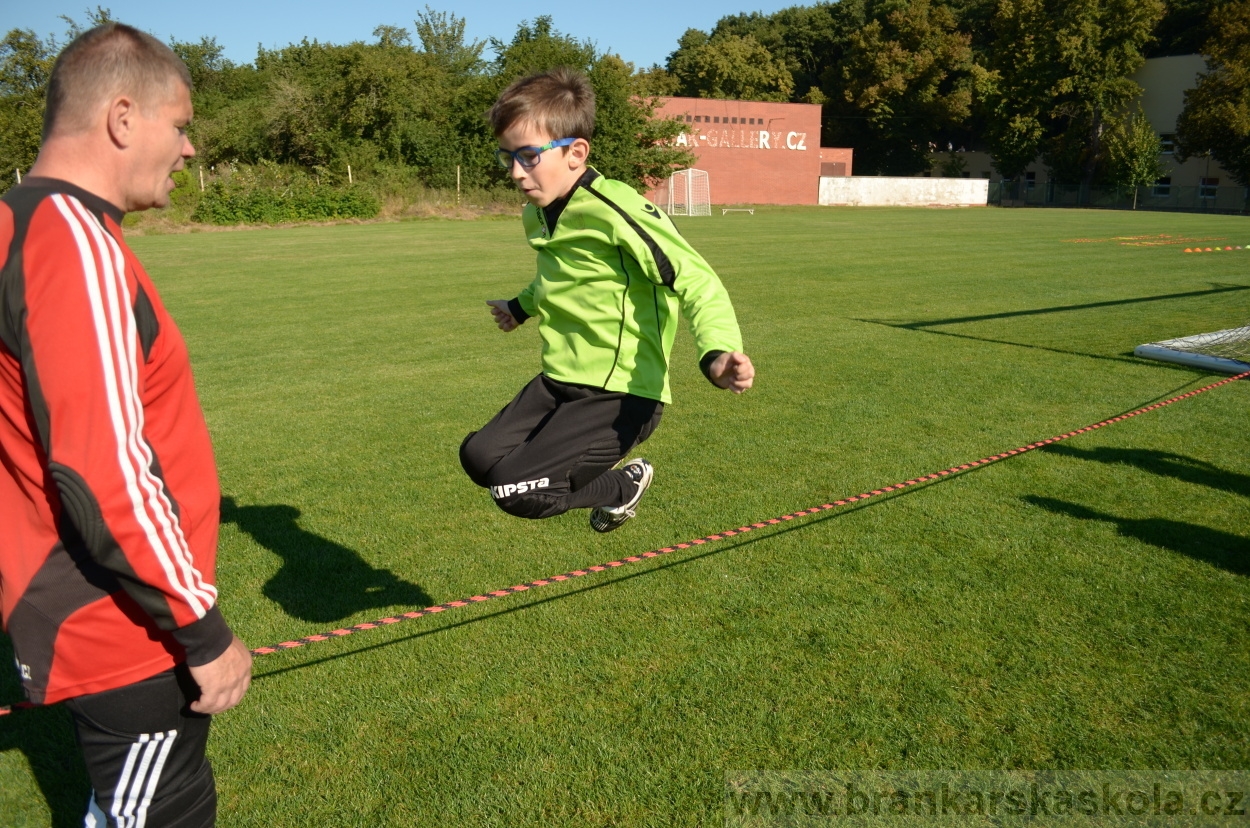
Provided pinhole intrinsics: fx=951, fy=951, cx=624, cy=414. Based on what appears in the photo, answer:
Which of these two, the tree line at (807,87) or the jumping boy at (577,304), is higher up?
the tree line at (807,87)

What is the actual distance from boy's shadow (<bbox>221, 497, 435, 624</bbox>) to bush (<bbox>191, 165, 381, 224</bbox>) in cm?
3527

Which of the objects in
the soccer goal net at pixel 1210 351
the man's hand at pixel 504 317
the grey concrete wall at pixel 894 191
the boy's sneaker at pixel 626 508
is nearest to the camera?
the boy's sneaker at pixel 626 508

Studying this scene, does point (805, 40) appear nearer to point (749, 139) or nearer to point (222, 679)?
point (749, 139)

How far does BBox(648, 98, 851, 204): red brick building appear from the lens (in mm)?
63844

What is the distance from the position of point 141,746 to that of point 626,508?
9.24 ft

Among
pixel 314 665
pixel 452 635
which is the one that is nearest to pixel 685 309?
pixel 452 635

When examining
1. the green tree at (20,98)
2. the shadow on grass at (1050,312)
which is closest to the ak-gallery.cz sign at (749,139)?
the green tree at (20,98)

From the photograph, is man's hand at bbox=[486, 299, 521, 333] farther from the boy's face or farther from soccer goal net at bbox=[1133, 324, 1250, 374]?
soccer goal net at bbox=[1133, 324, 1250, 374]

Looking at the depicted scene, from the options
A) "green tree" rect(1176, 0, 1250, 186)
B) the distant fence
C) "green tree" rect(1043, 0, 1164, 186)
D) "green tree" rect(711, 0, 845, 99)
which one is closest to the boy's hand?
the distant fence

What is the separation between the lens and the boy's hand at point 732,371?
3.38 meters

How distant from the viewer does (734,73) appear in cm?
8088

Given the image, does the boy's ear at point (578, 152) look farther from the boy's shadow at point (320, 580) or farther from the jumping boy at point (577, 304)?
the boy's shadow at point (320, 580)

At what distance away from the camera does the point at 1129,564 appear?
207 inches

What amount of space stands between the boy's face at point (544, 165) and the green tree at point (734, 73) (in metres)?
81.3
